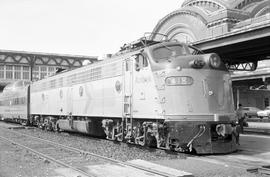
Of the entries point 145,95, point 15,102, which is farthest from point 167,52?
point 15,102

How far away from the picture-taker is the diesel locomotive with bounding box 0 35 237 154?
1053cm

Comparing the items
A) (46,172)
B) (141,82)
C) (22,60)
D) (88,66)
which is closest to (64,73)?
(88,66)

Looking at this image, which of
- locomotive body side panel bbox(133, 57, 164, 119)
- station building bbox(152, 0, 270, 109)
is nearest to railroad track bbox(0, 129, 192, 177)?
locomotive body side panel bbox(133, 57, 164, 119)

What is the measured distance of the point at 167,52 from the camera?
1170 cm

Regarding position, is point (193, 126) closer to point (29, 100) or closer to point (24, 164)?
point (24, 164)

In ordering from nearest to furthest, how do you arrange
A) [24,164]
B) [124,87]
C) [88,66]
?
[24,164] → [124,87] → [88,66]

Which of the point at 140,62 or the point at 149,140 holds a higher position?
the point at 140,62

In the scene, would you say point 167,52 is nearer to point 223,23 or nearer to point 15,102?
point 15,102

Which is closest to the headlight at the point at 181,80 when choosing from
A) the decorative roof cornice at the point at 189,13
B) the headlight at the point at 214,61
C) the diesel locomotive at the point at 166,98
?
the diesel locomotive at the point at 166,98

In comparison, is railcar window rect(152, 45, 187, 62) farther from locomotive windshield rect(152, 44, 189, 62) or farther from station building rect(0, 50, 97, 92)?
station building rect(0, 50, 97, 92)

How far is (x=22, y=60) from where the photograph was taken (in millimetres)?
51094

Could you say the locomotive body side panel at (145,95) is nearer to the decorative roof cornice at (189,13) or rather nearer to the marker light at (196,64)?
the marker light at (196,64)

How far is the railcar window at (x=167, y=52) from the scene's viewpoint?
11.5 meters

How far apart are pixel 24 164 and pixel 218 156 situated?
5.54 meters
